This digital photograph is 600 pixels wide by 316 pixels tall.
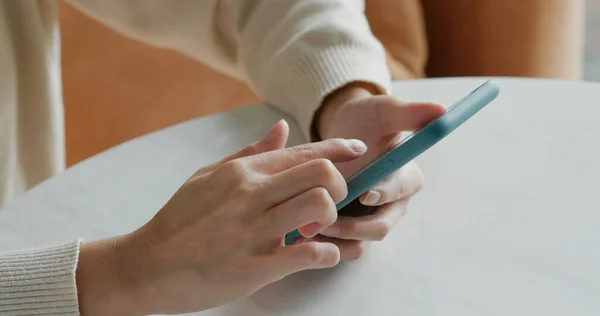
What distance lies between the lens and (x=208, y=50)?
0.82 m

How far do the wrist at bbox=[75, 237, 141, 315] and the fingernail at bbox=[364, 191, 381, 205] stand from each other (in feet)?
0.53

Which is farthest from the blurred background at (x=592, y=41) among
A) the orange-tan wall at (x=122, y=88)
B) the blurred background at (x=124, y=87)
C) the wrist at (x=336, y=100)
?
the wrist at (x=336, y=100)

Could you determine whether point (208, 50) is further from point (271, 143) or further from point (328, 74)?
point (271, 143)

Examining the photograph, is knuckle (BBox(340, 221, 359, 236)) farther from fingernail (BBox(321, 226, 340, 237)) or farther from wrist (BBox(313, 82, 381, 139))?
wrist (BBox(313, 82, 381, 139))

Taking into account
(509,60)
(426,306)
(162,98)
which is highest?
(426,306)

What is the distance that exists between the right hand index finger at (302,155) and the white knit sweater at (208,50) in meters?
0.17

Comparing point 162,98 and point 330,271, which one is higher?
point 330,271

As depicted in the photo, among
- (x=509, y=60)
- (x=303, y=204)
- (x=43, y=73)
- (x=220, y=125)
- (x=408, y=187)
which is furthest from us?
(x=509, y=60)

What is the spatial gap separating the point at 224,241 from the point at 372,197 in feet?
0.41

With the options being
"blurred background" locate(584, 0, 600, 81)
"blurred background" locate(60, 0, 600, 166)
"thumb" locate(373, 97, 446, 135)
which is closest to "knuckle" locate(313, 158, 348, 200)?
"thumb" locate(373, 97, 446, 135)

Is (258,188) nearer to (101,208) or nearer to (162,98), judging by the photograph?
(101,208)

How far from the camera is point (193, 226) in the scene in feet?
1.39

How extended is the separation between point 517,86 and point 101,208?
1.27 feet

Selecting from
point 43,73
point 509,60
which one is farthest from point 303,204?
point 509,60
